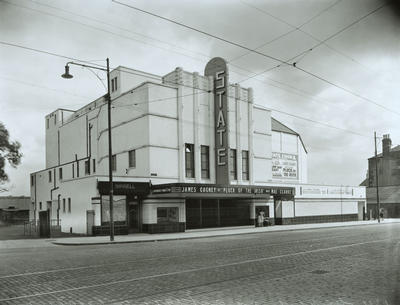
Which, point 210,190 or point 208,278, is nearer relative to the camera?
point 208,278

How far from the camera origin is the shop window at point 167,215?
99.7 ft

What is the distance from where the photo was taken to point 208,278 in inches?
405

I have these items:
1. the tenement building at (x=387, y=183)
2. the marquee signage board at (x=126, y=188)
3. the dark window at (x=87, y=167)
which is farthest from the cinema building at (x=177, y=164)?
the tenement building at (x=387, y=183)

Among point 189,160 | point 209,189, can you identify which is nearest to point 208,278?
point 209,189

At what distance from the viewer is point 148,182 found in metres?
30.1

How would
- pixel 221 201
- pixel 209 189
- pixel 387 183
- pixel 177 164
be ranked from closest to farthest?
1. pixel 209 189
2. pixel 177 164
3. pixel 221 201
4. pixel 387 183

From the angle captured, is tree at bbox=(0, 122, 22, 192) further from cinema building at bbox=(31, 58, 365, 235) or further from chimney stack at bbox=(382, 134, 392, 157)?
chimney stack at bbox=(382, 134, 392, 157)

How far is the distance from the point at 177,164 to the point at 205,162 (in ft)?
9.79

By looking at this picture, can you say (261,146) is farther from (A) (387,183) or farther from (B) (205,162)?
(A) (387,183)

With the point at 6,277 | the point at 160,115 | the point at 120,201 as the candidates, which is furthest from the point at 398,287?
the point at 160,115

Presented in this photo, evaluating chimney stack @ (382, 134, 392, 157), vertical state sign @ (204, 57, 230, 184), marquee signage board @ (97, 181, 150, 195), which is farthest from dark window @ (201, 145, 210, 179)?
chimney stack @ (382, 134, 392, 157)

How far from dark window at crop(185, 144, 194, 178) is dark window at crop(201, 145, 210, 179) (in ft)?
3.38

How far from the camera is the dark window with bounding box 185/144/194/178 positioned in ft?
111

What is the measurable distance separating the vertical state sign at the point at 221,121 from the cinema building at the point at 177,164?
0.28ft
